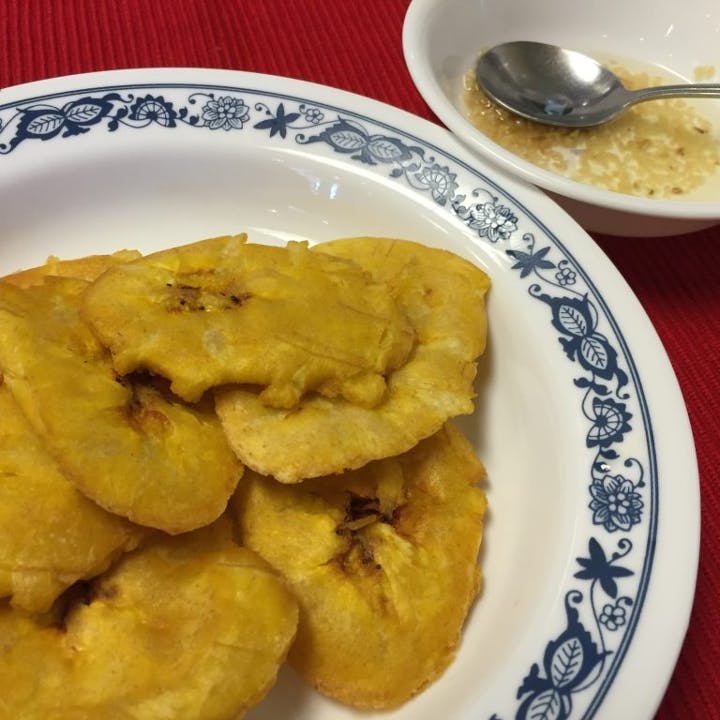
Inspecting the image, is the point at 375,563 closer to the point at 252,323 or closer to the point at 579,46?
the point at 252,323

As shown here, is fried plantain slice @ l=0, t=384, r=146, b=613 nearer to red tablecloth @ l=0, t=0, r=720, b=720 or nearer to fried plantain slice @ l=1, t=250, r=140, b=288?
fried plantain slice @ l=1, t=250, r=140, b=288

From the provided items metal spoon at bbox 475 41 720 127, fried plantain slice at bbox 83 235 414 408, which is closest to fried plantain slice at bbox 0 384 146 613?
fried plantain slice at bbox 83 235 414 408

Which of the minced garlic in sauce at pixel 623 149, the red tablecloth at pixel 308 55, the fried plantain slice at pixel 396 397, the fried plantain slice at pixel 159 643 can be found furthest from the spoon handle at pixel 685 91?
the fried plantain slice at pixel 159 643

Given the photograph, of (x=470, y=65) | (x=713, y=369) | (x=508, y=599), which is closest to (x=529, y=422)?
(x=508, y=599)

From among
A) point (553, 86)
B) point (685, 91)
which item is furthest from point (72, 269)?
point (685, 91)

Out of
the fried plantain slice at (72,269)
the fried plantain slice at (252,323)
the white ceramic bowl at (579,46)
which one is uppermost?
the white ceramic bowl at (579,46)

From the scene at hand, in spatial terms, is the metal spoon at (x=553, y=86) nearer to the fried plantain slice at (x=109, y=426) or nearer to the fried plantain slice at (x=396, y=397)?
the fried plantain slice at (x=396, y=397)

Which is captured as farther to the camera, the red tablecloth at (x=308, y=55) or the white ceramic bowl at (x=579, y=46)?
the red tablecloth at (x=308, y=55)
